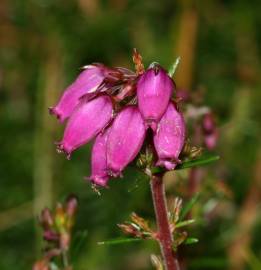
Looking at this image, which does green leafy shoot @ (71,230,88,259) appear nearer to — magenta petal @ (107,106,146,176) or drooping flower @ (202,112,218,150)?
A: magenta petal @ (107,106,146,176)

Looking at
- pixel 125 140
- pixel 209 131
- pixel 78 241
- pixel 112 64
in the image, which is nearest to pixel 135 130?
pixel 125 140

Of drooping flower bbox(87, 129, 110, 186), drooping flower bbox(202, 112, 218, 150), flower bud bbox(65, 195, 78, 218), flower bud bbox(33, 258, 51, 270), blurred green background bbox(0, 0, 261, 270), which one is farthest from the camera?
blurred green background bbox(0, 0, 261, 270)

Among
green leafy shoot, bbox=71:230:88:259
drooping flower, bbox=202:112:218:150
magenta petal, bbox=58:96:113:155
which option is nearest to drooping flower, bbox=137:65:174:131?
magenta petal, bbox=58:96:113:155

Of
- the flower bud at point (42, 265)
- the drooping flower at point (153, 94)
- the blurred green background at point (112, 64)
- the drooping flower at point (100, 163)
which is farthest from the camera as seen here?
the blurred green background at point (112, 64)

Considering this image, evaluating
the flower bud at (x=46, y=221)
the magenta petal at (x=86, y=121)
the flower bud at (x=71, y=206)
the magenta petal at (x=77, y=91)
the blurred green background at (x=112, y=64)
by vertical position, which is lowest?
the flower bud at (x=46, y=221)

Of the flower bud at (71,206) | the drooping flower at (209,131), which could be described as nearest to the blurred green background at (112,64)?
the drooping flower at (209,131)

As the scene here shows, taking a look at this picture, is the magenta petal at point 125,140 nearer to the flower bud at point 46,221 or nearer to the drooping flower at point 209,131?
the flower bud at point 46,221

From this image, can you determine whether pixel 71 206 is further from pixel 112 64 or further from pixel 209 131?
pixel 112 64

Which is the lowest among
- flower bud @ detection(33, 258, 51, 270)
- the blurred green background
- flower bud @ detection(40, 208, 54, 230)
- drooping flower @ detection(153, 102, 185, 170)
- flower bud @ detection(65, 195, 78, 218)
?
flower bud @ detection(33, 258, 51, 270)
